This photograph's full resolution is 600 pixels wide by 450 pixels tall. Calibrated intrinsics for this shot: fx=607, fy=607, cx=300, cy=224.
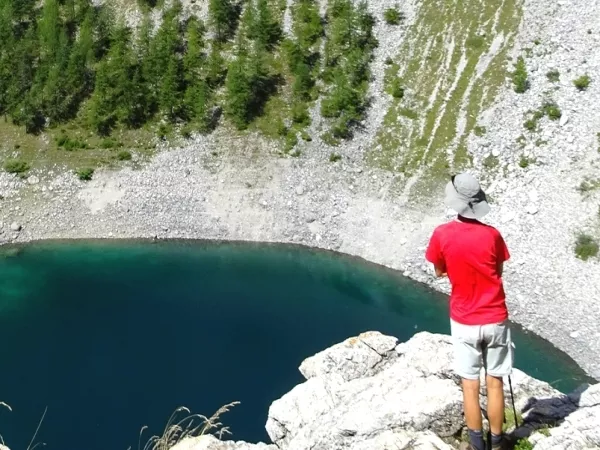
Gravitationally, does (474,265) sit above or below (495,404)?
above

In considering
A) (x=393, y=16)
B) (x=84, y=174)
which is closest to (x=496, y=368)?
(x=84, y=174)

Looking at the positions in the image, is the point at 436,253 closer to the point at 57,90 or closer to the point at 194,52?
the point at 194,52

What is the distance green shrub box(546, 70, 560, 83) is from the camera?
179 ft

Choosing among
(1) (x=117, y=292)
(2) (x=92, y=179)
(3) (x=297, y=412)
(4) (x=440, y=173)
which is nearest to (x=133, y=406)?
(1) (x=117, y=292)

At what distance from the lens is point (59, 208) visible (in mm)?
55844

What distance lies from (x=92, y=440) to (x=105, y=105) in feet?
130

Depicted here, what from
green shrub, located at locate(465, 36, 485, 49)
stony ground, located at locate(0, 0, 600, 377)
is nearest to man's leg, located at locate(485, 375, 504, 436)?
stony ground, located at locate(0, 0, 600, 377)

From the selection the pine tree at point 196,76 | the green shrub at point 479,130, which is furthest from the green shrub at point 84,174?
the green shrub at point 479,130

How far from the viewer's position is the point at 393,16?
211 ft

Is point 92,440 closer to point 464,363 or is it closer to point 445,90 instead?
point 464,363

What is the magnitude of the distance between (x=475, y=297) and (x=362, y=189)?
44.5 metres

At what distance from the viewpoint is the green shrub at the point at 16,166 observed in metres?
57.8

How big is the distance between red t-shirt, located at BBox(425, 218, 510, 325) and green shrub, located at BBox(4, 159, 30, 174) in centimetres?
5567

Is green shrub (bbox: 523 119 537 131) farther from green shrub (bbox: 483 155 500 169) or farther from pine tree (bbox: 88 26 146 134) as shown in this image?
pine tree (bbox: 88 26 146 134)
